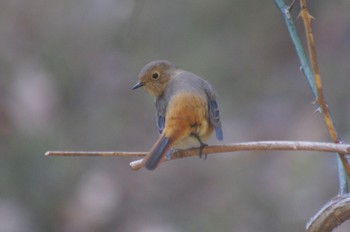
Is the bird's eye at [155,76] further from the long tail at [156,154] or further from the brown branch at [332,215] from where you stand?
the brown branch at [332,215]

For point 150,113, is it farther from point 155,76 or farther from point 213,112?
point 213,112

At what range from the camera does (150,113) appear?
26.5 feet

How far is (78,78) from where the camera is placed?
26.4 feet

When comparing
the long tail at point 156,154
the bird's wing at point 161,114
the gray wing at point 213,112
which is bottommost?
the long tail at point 156,154

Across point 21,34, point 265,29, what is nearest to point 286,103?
point 265,29

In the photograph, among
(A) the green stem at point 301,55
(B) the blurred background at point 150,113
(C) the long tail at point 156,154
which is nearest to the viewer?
(A) the green stem at point 301,55

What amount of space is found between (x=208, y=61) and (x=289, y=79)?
100 centimetres

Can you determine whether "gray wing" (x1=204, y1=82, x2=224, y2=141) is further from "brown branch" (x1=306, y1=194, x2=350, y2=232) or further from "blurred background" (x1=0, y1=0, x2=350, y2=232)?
"blurred background" (x1=0, y1=0, x2=350, y2=232)

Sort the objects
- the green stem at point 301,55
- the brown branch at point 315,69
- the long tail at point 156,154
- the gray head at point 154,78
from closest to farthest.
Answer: the brown branch at point 315,69 < the green stem at point 301,55 < the long tail at point 156,154 < the gray head at point 154,78

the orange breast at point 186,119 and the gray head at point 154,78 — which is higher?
the gray head at point 154,78

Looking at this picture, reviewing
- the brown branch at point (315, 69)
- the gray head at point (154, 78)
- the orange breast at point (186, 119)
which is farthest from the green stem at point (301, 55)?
the gray head at point (154, 78)

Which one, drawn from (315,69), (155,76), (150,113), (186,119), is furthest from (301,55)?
(150,113)

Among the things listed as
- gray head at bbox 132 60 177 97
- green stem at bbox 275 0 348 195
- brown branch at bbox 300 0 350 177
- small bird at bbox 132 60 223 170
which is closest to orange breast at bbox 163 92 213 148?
small bird at bbox 132 60 223 170

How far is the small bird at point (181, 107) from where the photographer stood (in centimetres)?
317
